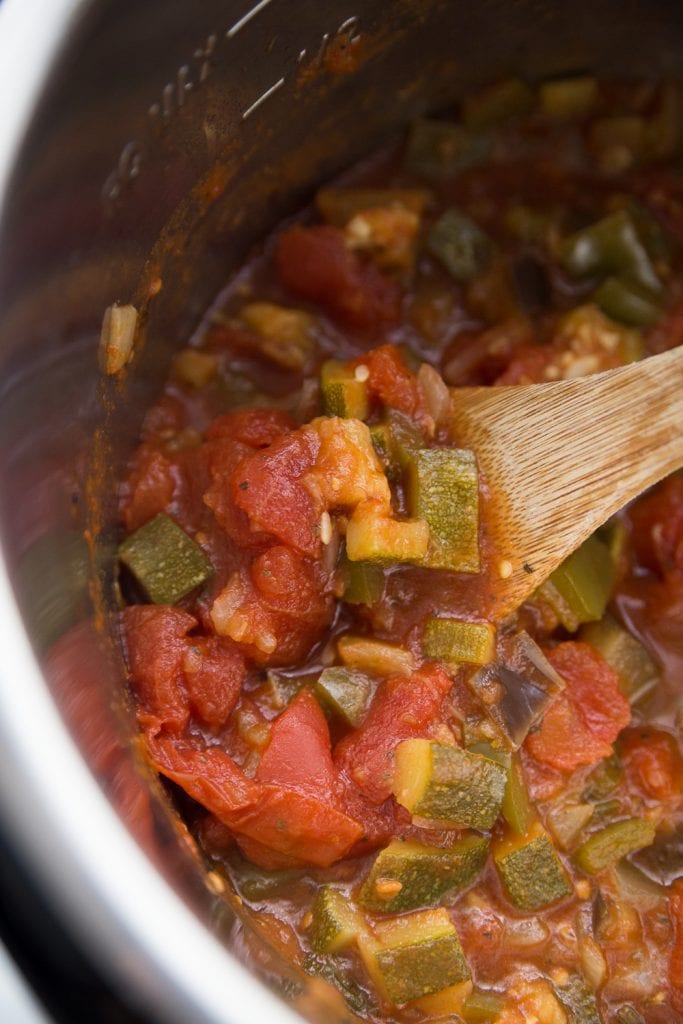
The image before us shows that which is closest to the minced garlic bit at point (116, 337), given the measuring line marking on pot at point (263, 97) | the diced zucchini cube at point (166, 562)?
the diced zucchini cube at point (166, 562)

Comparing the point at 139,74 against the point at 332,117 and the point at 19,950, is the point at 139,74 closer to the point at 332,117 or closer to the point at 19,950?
the point at 332,117

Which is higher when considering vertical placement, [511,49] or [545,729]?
[511,49]

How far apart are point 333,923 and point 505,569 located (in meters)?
1.18

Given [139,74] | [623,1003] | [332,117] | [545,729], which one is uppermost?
[139,74]

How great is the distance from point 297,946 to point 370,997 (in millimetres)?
265

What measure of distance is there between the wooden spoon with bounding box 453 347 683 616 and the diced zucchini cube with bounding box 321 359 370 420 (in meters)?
0.44

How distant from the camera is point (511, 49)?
3.91m

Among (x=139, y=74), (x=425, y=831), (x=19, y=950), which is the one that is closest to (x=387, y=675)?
(x=425, y=831)

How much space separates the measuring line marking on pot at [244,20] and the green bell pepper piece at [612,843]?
276 cm

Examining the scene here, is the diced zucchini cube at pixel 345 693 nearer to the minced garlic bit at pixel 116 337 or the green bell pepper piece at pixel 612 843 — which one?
the green bell pepper piece at pixel 612 843

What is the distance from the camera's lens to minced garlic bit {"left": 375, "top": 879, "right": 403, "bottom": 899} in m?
3.06

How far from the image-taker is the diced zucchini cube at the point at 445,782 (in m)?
3.00

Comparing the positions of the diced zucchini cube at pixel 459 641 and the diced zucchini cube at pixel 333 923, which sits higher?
the diced zucchini cube at pixel 459 641

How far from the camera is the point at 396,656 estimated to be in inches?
127
